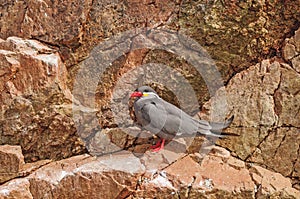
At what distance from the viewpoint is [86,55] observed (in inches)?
220

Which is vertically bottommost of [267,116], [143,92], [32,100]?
[32,100]

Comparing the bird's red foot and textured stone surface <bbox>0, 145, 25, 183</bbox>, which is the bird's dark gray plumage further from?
textured stone surface <bbox>0, 145, 25, 183</bbox>

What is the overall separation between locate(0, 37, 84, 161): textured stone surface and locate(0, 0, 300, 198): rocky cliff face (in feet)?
0.05

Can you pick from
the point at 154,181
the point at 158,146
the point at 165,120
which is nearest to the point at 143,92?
the point at 165,120

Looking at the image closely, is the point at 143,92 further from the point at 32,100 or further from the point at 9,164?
the point at 9,164

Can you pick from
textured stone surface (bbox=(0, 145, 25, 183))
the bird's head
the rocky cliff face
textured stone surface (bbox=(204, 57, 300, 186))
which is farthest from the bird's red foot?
textured stone surface (bbox=(0, 145, 25, 183))

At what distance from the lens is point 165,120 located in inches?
199

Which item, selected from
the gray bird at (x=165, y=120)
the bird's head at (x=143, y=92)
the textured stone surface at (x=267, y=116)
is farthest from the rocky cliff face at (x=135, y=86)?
the bird's head at (x=143, y=92)

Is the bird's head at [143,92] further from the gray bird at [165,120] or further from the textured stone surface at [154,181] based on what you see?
the textured stone surface at [154,181]

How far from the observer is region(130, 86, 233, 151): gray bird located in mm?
5059

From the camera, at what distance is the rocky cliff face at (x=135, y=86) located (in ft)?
16.3

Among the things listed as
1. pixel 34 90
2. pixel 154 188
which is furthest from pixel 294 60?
pixel 34 90

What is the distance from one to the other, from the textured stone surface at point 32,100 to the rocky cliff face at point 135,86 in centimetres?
1

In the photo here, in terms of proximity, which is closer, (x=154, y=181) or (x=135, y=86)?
(x=154, y=181)
